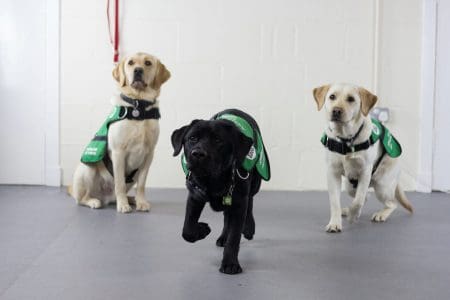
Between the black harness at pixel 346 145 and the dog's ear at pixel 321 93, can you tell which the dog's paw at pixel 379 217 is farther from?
the dog's ear at pixel 321 93

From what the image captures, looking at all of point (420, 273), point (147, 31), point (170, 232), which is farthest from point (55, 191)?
point (420, 273)

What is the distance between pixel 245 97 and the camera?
5.02 metres

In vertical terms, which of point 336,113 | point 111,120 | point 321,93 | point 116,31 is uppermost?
point 116,31

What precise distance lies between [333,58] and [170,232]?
2373 mm

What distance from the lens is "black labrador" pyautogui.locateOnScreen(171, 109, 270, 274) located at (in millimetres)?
2381

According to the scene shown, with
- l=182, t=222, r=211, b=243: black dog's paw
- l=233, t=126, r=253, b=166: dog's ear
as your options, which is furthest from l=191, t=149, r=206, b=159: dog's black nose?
l=182, t=222, r=211, b=243: black dog's paw

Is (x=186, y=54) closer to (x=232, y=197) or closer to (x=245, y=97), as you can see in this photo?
(x=245, y=97)

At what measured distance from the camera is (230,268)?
252cm

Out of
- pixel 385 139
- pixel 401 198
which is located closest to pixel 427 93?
pixel 401 198

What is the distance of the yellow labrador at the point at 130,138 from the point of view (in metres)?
4.03

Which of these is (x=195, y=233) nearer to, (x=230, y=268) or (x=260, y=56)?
(x=230, y=268)

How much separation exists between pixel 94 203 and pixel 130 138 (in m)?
0.51

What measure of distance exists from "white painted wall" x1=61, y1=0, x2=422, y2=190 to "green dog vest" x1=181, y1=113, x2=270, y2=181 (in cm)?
206

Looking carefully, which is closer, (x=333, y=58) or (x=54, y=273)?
(x=54, y=273)
